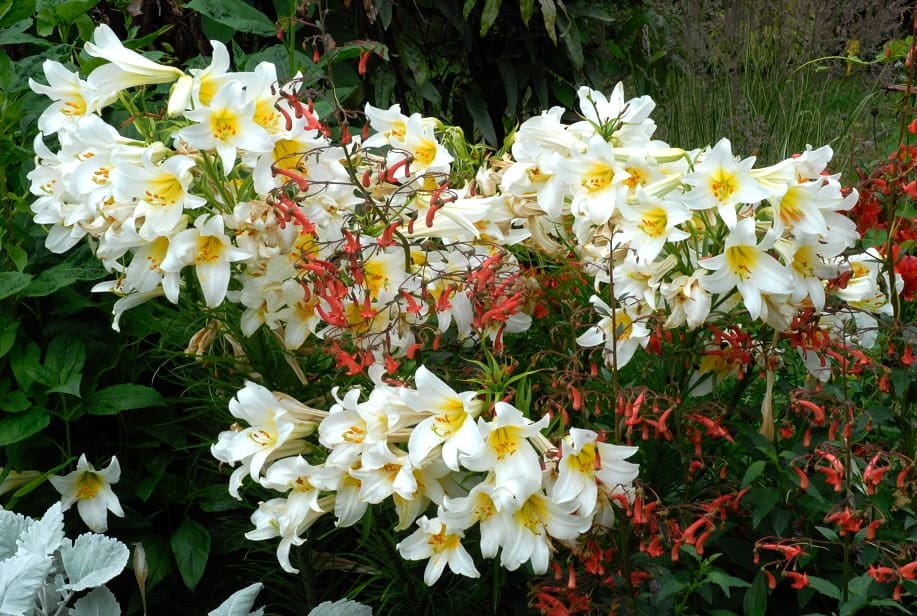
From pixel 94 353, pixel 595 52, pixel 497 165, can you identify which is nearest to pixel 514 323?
pixel 497 165

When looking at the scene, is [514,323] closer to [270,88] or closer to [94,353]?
[270,88]

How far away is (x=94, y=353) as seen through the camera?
2.17m

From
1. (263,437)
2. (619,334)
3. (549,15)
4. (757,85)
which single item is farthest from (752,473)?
(757,85)

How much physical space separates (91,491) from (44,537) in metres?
0.52

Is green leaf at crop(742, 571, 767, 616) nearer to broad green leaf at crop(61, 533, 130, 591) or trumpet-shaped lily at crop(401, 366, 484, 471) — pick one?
trumpet-shaped lily at crop(401, 366, 484, 471)

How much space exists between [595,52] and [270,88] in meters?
2.79

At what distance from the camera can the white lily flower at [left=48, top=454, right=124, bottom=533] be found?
2010 millimetres

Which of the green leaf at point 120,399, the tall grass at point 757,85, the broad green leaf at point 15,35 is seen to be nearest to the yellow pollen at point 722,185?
the green leaf at point 120,399

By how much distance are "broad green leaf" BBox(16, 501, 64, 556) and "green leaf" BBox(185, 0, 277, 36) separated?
3.75ft

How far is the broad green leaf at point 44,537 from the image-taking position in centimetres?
155

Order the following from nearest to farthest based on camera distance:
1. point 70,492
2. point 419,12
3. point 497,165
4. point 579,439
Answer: point 579,439 < point 497,165 < point 70,492 < point 419,12

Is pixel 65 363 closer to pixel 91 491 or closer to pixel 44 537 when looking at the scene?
pixel 91 491

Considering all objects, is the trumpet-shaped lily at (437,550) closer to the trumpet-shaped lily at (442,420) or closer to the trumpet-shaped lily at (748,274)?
the trumpet-shaped lily at (442,420)

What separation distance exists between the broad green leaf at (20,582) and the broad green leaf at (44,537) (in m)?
0.08
